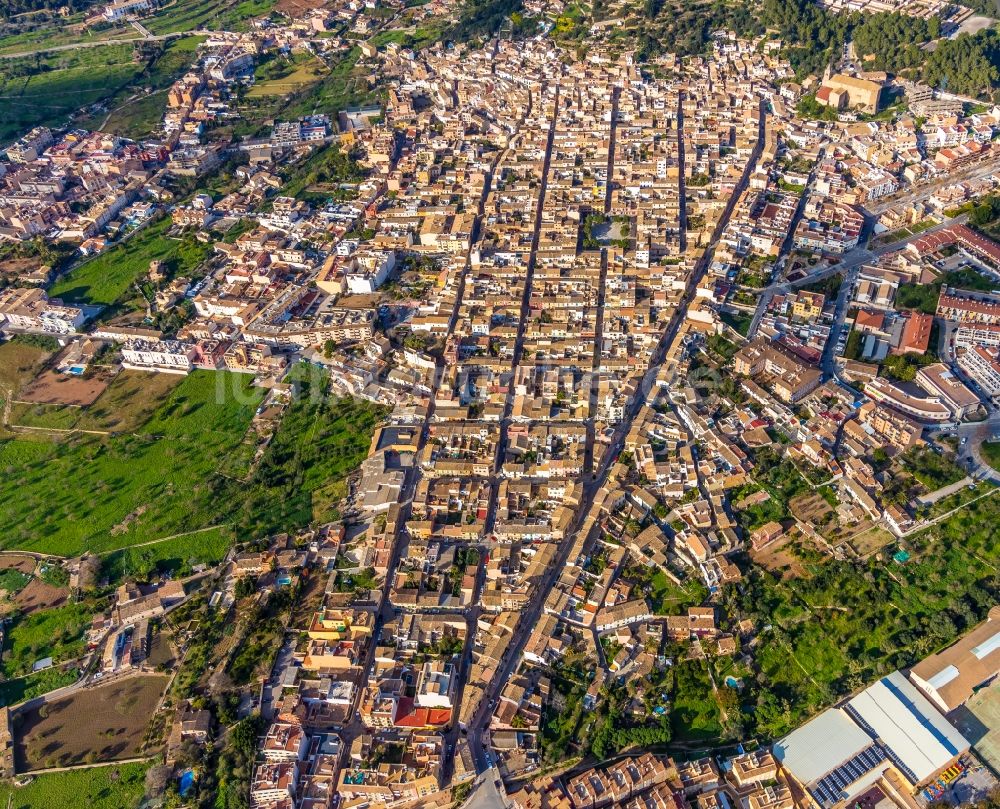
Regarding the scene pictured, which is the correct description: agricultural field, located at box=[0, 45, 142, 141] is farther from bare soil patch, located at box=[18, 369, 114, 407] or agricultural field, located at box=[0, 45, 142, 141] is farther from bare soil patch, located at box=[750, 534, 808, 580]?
bare soil patch, located at box=[750, 534, 808, 580]

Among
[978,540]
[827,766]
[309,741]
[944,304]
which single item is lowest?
[309,741]

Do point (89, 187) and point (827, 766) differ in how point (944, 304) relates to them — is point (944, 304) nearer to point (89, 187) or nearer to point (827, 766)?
point (827, 766)

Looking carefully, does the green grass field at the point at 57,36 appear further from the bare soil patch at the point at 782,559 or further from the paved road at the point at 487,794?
the paved road at the point at 487,794

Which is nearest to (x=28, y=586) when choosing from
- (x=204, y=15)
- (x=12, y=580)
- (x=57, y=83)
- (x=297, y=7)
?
(x=12, y=580)

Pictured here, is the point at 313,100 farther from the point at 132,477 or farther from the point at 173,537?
the point at 173,537

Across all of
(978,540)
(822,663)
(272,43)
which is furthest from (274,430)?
(272,43)
